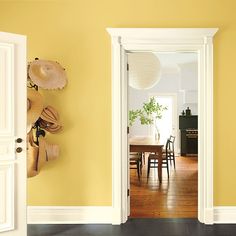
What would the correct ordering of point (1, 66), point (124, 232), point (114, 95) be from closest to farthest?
1. point (1, 66)
2. point (124, 232)
3. point (114, 95)

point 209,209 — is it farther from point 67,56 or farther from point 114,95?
point 67,56

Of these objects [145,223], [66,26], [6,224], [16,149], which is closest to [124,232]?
[145,223]

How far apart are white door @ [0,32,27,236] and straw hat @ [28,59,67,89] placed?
30 centimetres

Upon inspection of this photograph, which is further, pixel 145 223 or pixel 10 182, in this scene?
pixel 145 223

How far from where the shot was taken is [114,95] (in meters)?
3.68

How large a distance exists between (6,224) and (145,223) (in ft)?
5.45

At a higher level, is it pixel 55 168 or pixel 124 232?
pixel 55 168

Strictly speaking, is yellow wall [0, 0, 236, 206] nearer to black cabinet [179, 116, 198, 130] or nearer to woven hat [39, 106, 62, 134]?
woven hat [39, 106, 62, 134]

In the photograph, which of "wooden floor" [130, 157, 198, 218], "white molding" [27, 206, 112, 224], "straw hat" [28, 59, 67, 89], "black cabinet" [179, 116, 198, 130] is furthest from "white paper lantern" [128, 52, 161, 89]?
"black cabinet" [179, 116, 198, 130]

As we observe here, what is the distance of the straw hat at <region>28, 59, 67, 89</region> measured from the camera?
3.41m

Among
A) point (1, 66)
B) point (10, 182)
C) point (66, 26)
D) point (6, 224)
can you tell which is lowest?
point (6, 224)

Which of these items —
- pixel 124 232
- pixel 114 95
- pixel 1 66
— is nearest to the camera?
pixel 1 66

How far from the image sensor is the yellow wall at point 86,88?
3691mm

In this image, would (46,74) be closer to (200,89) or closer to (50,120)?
(50,120)
